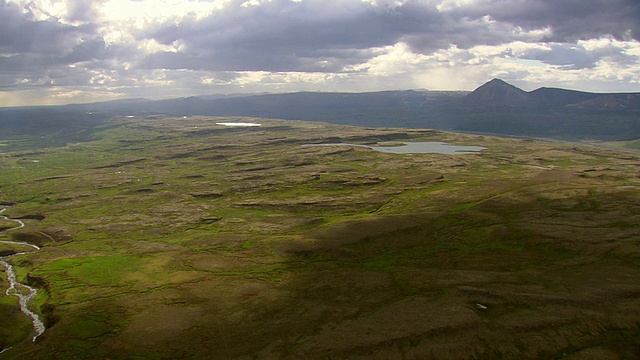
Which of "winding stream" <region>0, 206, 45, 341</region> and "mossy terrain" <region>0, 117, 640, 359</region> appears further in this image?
"winding stream" <region>0, 206, 45, 341</region>

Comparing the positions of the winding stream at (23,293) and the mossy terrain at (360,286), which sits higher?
the mossy terrain at (360,286)

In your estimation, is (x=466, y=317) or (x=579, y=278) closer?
(x=466, y=317)

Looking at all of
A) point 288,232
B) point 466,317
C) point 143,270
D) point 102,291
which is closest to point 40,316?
point 102,291

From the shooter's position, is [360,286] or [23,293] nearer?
[360,286]

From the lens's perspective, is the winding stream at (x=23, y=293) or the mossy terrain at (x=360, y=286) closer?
the mossy terrain at (x=360, y=286)

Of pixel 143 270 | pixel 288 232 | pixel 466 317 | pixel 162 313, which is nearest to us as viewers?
pixel 466 317

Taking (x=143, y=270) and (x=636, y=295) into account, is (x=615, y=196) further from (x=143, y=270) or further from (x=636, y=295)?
(x=143, y=270)

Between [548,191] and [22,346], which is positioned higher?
[548,191]

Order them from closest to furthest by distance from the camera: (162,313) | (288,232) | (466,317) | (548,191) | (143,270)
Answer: (466,317) < (162,313) < (143,270) < (288,232) < (548,191)

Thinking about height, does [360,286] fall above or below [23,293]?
above

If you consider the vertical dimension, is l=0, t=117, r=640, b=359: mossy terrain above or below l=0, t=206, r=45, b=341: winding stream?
above
